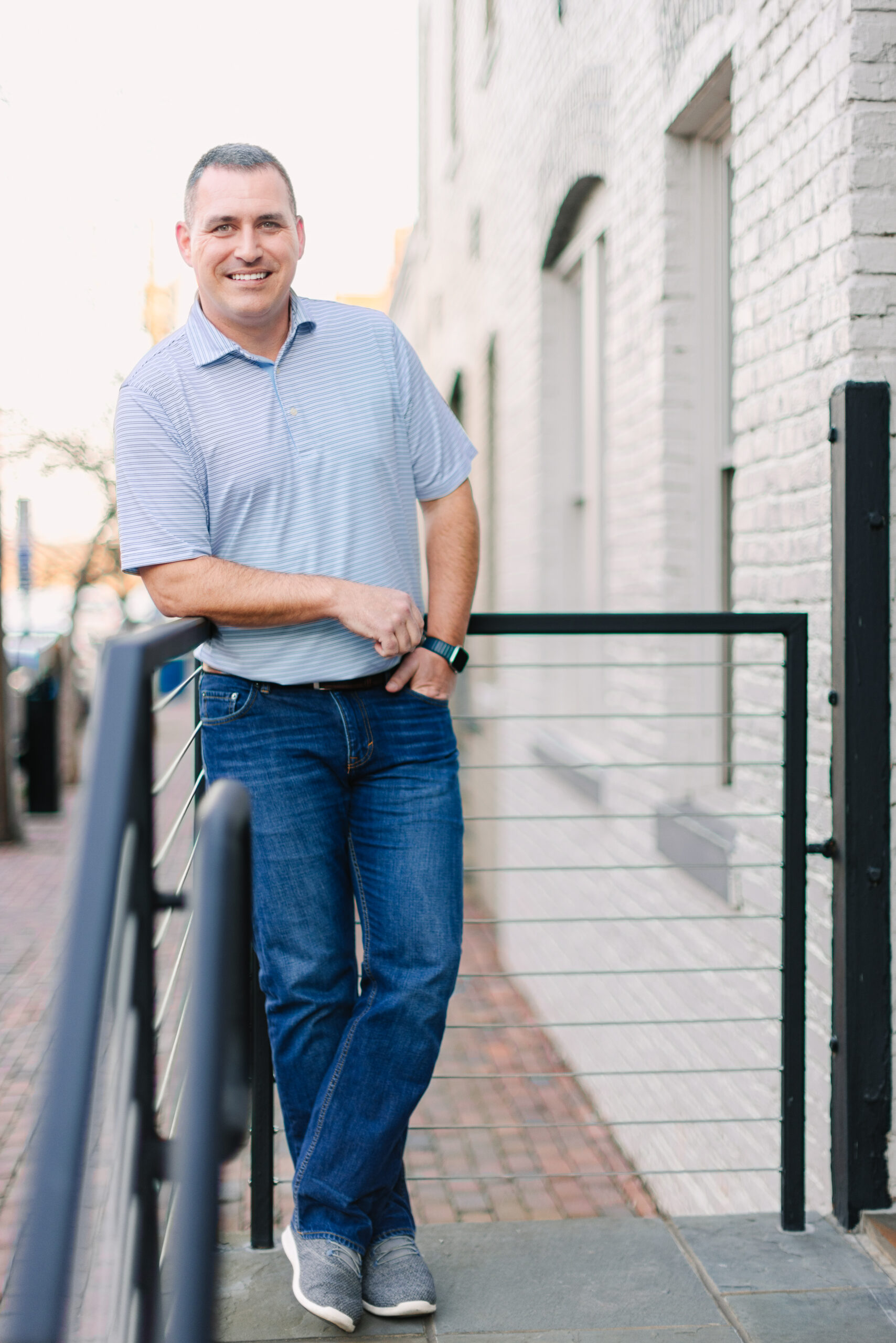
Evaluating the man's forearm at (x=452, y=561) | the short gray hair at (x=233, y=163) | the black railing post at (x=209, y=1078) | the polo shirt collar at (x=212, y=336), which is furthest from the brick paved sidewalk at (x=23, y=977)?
the short gray hair at (x=233, y=163)

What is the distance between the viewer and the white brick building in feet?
9.59

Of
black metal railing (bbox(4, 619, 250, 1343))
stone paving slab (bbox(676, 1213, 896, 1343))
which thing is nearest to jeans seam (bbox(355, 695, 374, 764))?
black metal railing (bbox(4, 619, 250, 1343))

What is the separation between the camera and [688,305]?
15.0ft

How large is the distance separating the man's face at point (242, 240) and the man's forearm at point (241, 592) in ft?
1.48

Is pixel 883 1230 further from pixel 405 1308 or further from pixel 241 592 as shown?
pixel 241 592

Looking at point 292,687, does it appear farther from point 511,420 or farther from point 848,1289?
point 511,420

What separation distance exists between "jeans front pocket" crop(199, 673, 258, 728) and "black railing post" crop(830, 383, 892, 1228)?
4.05 feet

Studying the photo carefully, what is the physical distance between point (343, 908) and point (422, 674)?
0.44 metres

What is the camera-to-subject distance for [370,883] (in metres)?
2.38

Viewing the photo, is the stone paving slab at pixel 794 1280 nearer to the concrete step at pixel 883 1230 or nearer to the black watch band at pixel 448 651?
the concrete step at pixel 883 1230

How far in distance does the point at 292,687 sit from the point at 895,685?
50.4 inches

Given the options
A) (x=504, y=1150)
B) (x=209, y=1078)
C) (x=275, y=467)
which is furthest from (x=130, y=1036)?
(x=504, y=1150)

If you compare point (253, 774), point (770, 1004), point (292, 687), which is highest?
point (292, 687)

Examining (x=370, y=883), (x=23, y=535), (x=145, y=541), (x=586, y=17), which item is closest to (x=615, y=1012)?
(x=370, y=883)
